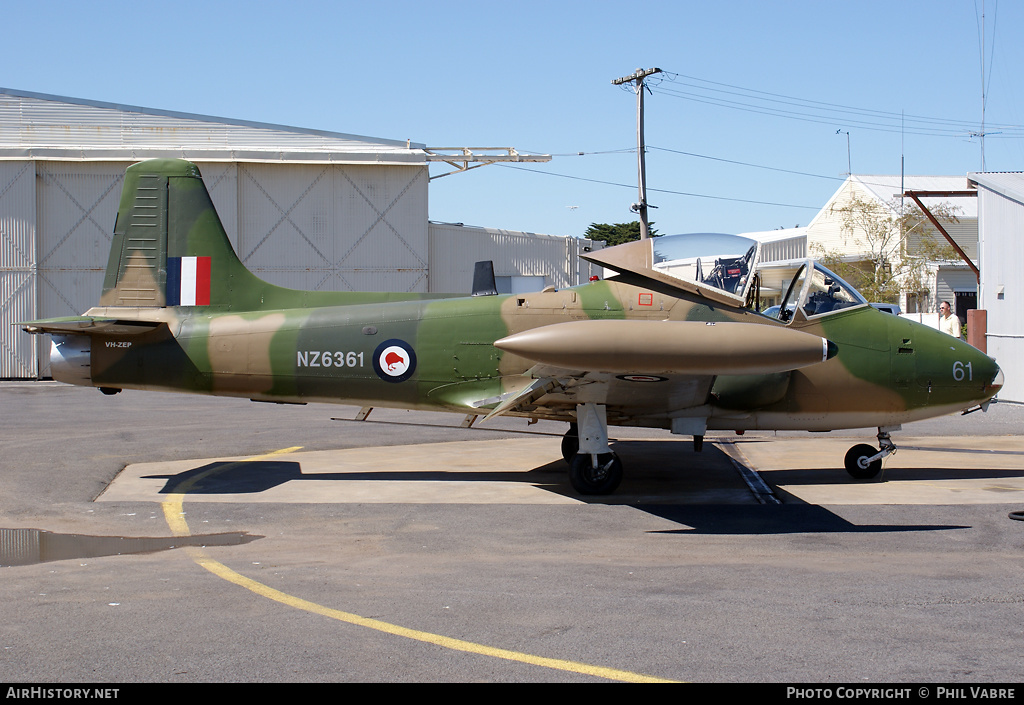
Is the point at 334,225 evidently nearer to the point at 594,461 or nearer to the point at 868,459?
the point at 594,461

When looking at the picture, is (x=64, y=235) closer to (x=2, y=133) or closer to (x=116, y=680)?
(x=2, y=133)

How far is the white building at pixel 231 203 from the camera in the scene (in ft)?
90.6

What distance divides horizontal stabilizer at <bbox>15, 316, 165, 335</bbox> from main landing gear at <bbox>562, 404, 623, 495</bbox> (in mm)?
5239

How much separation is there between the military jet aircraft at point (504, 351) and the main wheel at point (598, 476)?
0.02 metres

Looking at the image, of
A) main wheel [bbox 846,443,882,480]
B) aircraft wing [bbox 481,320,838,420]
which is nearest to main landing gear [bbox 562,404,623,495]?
aircraft wing [bbox 481,320,838,420]

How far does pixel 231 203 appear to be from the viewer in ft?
93.5

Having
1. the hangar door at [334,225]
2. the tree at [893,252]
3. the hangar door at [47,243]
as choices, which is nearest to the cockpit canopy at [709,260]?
the hangar door at [334,225]

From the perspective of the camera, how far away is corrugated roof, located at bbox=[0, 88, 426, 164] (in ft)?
93.9

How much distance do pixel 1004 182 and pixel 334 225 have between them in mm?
20190

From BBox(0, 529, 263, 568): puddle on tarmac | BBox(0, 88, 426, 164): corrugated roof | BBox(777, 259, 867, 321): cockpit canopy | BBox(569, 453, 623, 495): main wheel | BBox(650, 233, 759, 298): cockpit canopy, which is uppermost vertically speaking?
BBox(0, 88, 426, 164): corrugated roof

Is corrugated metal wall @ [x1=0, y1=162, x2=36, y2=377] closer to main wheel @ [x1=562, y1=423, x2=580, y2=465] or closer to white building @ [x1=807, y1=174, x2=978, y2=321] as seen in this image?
main wheel @ [x1=562, y1=423, x2=580, y2=465]

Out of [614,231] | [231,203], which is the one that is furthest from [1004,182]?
[614,231]

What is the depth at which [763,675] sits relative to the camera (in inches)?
172

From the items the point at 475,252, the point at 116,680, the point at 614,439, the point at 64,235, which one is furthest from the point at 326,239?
the point at 116,680
